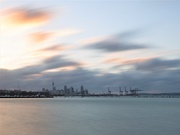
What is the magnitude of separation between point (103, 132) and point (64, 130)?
19.7 feet

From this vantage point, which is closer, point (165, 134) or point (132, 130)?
point (165, 134)

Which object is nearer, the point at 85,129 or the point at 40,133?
the point at 40,133

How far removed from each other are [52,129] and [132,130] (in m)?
12.2

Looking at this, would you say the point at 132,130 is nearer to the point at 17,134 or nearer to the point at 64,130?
the point at 64,130

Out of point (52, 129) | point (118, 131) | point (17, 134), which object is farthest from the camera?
point (52, 129)

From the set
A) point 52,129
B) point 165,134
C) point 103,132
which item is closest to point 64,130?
point 52,129

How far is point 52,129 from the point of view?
45438mm

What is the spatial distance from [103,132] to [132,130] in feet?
14.9

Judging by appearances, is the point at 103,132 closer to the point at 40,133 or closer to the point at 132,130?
the point at 132,130

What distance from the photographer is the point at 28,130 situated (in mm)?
43312

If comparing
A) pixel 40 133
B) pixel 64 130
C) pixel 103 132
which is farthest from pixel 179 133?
pixel 40 133

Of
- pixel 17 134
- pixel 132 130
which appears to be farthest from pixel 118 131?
pixel 17 134

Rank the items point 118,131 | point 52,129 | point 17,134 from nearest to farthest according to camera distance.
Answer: point 17,134
point 118,131
point 52,129

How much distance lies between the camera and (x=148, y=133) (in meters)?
40.8
